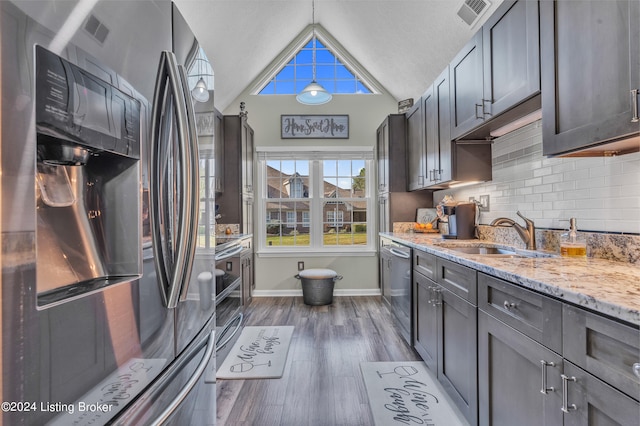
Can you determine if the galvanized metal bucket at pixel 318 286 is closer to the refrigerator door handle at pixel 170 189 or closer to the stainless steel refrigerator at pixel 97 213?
the stainless steel refrigerator at pixel 97 213

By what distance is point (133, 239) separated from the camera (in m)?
0.82

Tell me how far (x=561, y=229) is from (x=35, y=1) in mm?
2396

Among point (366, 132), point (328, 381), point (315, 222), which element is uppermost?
point (366, 132)

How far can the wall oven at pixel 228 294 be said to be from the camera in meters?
2.54

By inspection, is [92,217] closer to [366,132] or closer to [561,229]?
[561,229]

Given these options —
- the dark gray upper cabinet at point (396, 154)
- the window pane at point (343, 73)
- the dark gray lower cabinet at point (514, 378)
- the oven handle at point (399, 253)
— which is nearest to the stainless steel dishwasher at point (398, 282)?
the oven handle at point (399, 253)

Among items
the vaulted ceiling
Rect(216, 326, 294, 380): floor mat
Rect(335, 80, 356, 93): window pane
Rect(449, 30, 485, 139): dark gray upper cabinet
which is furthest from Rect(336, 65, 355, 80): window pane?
Rect(216, 326, 294, 380): floor mat

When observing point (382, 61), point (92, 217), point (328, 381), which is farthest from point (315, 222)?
point (92, 217)

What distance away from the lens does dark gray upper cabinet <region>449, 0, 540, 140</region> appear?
1565mm

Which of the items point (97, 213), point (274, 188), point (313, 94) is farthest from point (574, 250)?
point (274, 188)

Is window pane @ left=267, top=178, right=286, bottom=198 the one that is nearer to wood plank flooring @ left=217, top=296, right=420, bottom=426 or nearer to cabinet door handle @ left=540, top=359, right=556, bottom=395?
wood plank flooring @ left=217, top=296, right=420, bottom=426

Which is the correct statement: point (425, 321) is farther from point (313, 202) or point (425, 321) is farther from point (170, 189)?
point (313, 202)

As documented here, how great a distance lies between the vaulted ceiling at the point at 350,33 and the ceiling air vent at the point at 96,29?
2.37 meters

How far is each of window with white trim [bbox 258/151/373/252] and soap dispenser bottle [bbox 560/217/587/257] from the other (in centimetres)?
305
